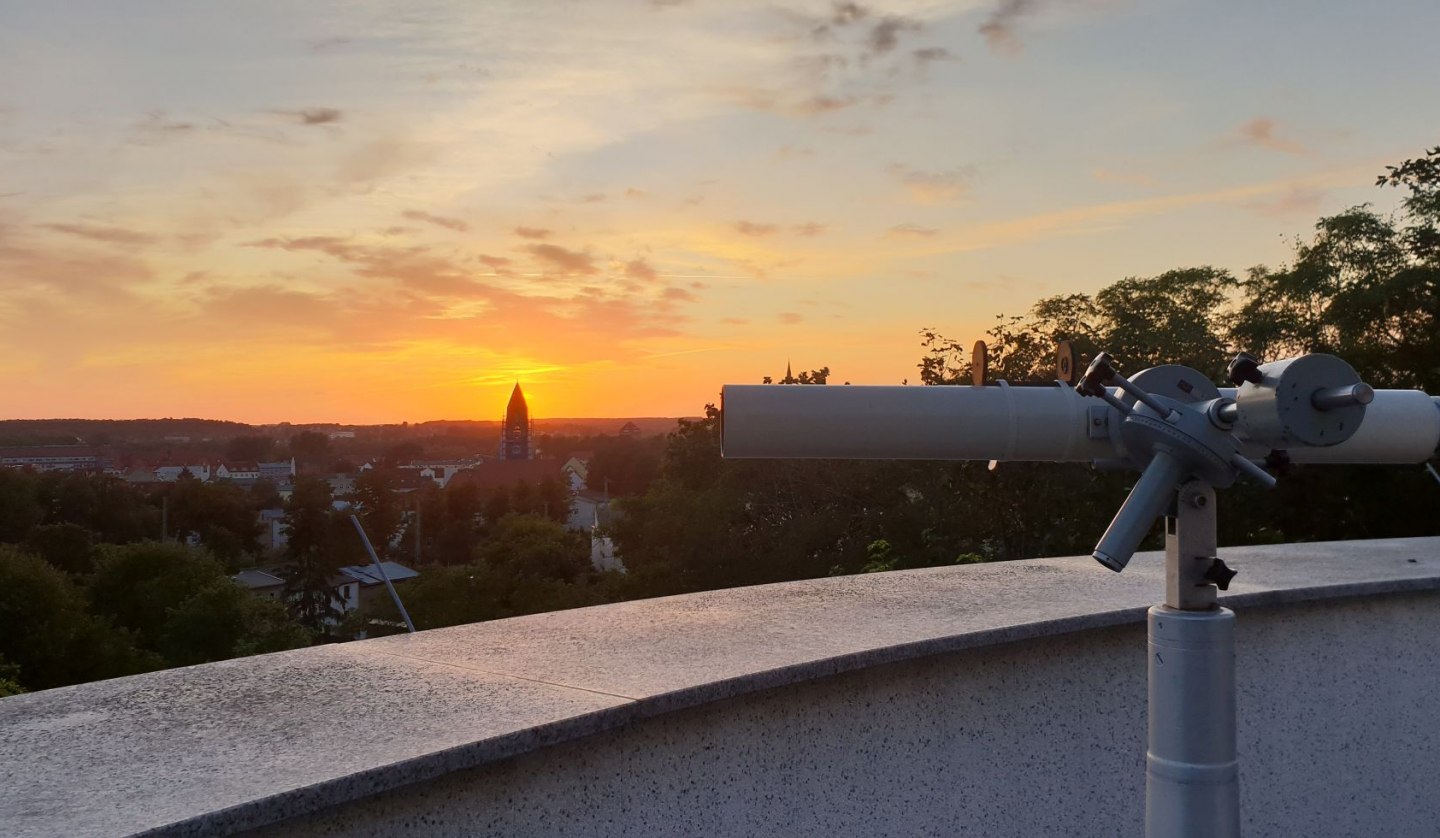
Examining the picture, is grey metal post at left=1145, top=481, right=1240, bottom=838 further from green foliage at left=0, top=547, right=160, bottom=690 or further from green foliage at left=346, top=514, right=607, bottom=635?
green foliage at left=0, top=547, right=160, bottom=690

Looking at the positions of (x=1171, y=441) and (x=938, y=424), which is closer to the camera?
(x=1171, y=441)

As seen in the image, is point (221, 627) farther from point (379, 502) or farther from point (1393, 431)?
point (1393, 431)

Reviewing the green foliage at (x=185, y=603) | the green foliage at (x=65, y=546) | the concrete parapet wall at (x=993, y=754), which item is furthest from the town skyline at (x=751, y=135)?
the green foliage at (x=65, y=546)

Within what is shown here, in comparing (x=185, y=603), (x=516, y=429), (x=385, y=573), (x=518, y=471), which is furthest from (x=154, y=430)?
(x=516, y=429)

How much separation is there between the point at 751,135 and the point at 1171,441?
783 cm

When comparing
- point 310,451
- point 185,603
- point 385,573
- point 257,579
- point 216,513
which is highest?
point 310,451

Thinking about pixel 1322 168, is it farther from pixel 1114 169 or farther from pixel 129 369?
pixel 129 369

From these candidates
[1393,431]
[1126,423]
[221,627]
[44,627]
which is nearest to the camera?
[1126,423]

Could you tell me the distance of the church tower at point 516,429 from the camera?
126375 mm

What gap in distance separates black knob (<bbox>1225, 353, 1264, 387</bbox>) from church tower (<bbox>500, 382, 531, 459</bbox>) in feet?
401

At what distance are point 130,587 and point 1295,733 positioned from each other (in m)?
35.3

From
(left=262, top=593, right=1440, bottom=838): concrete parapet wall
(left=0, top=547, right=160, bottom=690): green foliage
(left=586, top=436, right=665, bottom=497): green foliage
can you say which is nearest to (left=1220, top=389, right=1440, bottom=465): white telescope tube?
(left=262, top=593, right=1440, bottom=838): concrete parapet wall

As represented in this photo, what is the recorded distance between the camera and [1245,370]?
194 centimetres

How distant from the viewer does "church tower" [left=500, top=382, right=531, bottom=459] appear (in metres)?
126
